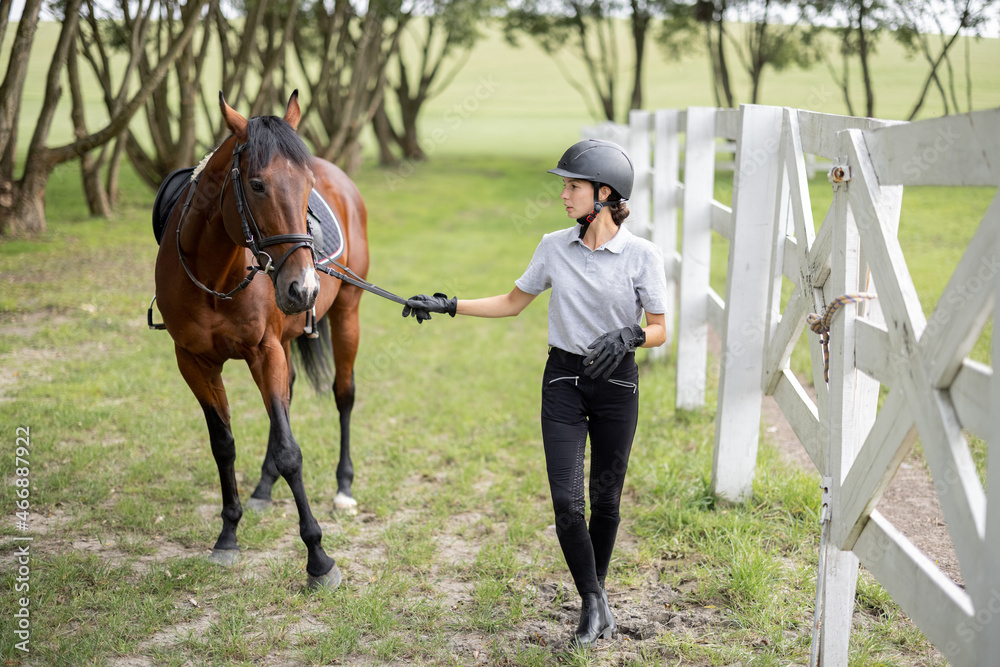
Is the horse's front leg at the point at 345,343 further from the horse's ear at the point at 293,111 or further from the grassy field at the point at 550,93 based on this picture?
the grassy field at the point at 550,93

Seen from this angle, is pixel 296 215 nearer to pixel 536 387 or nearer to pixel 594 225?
pixel 594 225

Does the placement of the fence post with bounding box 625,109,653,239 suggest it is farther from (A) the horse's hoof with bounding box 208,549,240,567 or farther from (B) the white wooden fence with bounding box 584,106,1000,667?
(A) the horse's hoof with bounding box 208,549,240,567

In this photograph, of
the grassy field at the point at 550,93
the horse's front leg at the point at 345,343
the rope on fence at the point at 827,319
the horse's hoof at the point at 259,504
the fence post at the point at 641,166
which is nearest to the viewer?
the rope on fence at the point at 827,319

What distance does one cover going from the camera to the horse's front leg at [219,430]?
393 cm

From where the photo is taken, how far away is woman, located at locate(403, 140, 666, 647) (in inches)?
120

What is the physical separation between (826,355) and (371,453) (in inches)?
136

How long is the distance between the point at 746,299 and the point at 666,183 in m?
2.96

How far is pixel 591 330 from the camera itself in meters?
3.12

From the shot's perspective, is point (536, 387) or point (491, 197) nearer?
point (536, 387)

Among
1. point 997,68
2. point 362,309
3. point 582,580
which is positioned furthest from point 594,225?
point 997,68

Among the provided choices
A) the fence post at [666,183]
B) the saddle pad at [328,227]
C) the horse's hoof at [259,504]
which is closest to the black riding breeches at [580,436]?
the saddle pad at [328,227]

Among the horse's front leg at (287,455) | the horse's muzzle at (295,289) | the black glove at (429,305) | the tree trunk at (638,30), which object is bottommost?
the horse's front leg at (287,455)

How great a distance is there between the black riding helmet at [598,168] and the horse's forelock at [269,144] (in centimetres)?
110

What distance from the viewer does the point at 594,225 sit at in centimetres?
312
